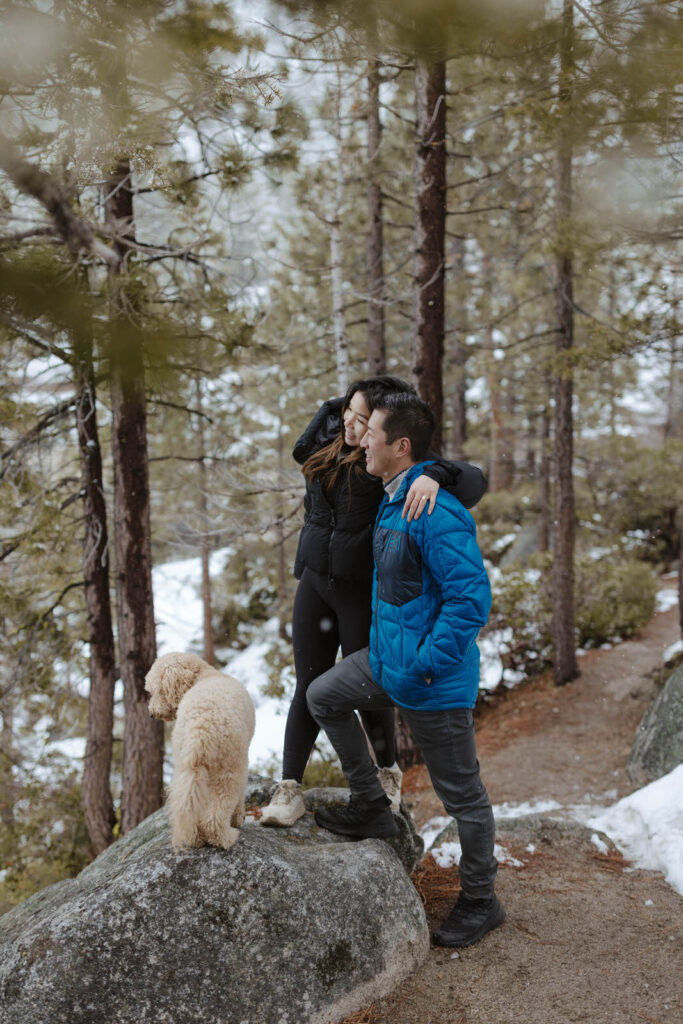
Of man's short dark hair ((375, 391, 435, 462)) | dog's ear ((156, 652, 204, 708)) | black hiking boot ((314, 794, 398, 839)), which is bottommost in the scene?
black hiking boot ((314, 794, 398, 839))

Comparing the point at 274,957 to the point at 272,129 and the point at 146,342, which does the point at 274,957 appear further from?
the point at 272,129

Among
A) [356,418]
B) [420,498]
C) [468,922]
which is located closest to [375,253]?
[356,418]

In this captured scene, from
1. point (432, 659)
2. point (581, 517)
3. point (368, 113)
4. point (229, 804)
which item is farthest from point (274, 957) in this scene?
point (581, 517)

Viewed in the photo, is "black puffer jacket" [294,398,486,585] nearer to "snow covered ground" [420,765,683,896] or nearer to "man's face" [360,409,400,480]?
"man's face" [360,409,400,480]

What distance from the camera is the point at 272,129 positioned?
570 centimetres

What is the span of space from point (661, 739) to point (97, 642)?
18.1 feet

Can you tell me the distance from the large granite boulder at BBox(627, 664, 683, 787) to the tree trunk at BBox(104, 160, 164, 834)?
4466 mm

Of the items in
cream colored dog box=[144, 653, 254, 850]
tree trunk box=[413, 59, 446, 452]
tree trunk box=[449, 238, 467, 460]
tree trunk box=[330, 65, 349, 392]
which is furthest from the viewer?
tree trunk box=[449, 238, 467, 460]

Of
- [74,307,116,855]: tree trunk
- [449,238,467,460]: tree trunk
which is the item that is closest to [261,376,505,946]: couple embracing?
[74,307,116,855]: tree trunk

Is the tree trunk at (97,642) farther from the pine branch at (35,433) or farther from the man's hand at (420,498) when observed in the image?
the man's hand at (420,498)

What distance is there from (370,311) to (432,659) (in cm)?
823

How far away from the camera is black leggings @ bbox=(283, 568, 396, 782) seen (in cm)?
357

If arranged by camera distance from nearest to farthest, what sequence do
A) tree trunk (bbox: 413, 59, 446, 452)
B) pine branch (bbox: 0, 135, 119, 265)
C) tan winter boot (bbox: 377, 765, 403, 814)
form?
pine branch (bbox: 0, 135, 119, 265), tan winter boot (bbox: 377, 765, 403, 814), tree trunk (bbox: 413, 59, 446, 452)

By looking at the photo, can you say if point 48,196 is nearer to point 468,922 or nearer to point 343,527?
point 343,527
